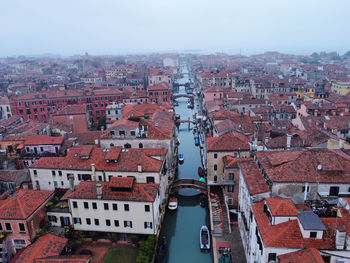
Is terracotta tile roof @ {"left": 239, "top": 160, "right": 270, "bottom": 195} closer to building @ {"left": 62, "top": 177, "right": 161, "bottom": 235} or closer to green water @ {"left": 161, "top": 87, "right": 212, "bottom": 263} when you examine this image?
building @ {"left": 62, "top": 177, "right": 161, "bottom": 235}

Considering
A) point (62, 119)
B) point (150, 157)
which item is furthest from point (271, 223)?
point (62, 119)

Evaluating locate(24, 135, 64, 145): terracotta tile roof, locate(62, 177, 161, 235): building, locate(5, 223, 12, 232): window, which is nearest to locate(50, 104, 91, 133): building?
locate(24, 135, 64, 145): terracotta tile roof

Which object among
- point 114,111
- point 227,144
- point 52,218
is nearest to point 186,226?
point 227,144

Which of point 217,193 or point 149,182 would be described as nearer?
point 149,182

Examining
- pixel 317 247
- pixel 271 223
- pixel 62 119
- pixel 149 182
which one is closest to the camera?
pixel 317 247

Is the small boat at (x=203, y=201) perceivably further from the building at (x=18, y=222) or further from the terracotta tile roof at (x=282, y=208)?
the building at (x=18, y=222)

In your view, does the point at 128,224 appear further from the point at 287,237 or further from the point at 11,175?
the point at 11,175

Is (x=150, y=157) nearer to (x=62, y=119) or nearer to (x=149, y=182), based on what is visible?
(x=149, y=182)
